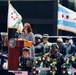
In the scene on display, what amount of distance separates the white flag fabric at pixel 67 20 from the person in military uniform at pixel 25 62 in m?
1.89

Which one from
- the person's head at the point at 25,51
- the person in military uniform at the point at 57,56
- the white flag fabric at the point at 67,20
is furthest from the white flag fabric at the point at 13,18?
the person in military uniform at the point at 57,56

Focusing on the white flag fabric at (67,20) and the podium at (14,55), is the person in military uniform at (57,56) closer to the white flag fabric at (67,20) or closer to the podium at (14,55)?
the podium at (14,55)

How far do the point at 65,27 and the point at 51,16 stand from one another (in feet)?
47.8

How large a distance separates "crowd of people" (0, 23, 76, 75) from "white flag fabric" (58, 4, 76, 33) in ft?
1.11

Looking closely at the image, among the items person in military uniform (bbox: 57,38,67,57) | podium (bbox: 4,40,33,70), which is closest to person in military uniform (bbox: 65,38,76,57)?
person in military uniform (bbox: 57,38,67,57)

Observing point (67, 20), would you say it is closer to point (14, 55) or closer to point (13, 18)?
point (14, 55)

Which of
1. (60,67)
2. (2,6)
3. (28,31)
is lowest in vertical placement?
(60,67)

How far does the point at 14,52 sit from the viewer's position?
364 inches

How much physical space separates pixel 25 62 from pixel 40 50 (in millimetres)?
1013

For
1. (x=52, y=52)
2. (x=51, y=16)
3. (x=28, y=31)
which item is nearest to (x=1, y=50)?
(x=28, y=31)

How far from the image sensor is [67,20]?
10.6m

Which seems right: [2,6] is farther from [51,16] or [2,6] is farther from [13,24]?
[13,24]

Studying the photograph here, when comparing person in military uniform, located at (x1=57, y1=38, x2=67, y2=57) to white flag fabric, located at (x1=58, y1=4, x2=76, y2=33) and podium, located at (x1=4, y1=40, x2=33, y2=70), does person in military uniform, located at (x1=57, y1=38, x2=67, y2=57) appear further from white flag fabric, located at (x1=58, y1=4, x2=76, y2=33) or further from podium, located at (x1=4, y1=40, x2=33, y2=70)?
podium, located at (x1=4, y1=40, x2=33, y2=70)

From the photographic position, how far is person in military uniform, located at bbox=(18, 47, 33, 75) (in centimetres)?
904
